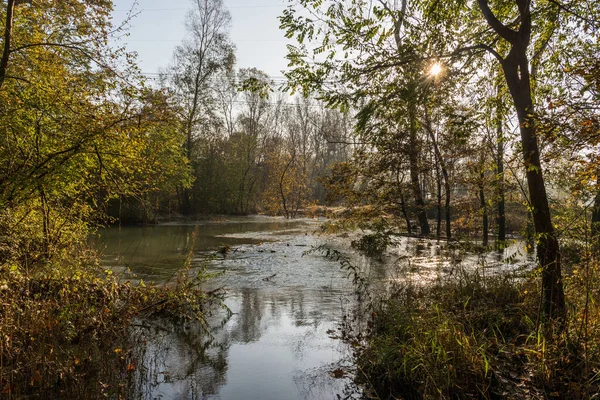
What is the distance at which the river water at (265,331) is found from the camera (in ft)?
15.3

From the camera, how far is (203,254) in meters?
14.4

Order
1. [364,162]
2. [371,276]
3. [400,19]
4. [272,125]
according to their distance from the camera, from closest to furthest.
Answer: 1. [400,19]
2. [371,276]
3. [364,162]
4. [272,125]

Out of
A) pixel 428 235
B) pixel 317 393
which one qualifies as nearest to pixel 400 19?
pixel 317 393

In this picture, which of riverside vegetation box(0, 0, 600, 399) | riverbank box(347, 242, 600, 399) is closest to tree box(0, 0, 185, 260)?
riverside vegetation box(0, 0, 600, 399)

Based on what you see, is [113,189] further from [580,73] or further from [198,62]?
[198,62]

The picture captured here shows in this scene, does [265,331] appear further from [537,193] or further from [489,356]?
[537,193]

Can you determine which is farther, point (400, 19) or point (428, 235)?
point (428, 235)

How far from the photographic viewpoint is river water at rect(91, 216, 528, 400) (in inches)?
183

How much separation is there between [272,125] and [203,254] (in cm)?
3491

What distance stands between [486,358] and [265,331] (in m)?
3.58

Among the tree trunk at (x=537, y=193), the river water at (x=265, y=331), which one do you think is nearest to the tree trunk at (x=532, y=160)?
the tree trunk at (x=537, y=193)

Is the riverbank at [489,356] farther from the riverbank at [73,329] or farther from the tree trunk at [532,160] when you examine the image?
the riverbank at [73,329]

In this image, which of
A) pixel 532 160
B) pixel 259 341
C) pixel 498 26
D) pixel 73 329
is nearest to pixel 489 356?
pixel 532 160

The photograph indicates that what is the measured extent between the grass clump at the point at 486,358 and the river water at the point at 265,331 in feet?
1.60
